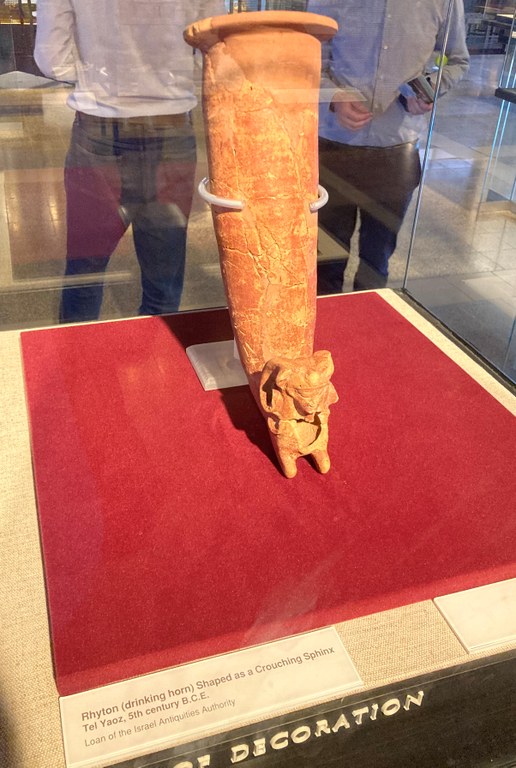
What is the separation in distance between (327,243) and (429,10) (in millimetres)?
991

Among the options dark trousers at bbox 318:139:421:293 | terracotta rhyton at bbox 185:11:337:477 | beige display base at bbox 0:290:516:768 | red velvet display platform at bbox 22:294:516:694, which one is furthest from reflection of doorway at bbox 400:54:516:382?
beige display base at bbox 0:290:516:768

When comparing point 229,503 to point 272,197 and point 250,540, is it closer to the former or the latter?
point 250,540

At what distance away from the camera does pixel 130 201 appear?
8.82ft

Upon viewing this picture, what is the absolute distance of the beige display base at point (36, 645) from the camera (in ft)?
3.64

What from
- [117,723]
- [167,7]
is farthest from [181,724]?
[167,7]

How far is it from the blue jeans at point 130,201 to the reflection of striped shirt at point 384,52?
22.6 inches

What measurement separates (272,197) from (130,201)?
135 cm

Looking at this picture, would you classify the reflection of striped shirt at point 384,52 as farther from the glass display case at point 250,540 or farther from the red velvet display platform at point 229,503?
the red velvet display platform at point 229,503

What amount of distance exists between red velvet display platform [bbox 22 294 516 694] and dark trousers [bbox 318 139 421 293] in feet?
3.06

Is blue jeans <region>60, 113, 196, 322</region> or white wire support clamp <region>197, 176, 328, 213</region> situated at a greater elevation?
white wire support clamp <region>197, 176, 328, 213</region>

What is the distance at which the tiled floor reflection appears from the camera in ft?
7.95

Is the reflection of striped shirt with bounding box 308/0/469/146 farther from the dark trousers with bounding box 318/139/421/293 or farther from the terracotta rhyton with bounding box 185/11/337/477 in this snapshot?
the terracotta rhyton with bounding box 185/11/337/477

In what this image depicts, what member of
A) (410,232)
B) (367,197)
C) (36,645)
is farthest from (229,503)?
(410,232)

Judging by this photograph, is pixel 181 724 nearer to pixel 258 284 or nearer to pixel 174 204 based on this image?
pixel 258 284
